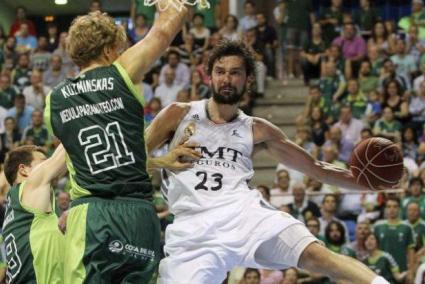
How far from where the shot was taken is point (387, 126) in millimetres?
13680

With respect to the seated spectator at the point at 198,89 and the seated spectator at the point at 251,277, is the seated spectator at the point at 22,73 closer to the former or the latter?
the seated spectator at the point at 198,89

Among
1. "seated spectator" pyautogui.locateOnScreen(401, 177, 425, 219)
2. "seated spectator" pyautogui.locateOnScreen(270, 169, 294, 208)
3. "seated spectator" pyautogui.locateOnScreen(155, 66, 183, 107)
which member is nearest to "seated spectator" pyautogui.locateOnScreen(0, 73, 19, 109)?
"seated spectator" pyautogui.locateOnScreen(155, 66, 183, 107)

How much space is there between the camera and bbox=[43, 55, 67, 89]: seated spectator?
16.6 m

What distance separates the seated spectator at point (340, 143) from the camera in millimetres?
13752

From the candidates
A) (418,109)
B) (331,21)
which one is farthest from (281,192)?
(331,21)

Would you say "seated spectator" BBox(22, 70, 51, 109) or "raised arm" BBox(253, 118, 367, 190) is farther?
"seated spectator" BBox(22, 70, 51, 109)

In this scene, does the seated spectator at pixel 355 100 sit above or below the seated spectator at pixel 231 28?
below

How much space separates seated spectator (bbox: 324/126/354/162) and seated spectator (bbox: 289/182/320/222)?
125cm

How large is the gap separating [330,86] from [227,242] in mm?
9455

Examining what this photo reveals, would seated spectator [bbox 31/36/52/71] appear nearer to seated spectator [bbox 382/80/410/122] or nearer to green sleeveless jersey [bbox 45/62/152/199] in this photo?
seated spectator [bbox 382/80/410/122]

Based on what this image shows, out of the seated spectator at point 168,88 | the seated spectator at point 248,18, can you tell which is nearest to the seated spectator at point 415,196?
the seated spectator at point 168,88

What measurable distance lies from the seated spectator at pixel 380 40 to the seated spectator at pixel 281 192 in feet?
10.7

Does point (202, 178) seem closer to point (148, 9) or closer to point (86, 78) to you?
point (86, 78)

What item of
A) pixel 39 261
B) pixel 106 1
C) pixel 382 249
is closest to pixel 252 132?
pixel 39 261
